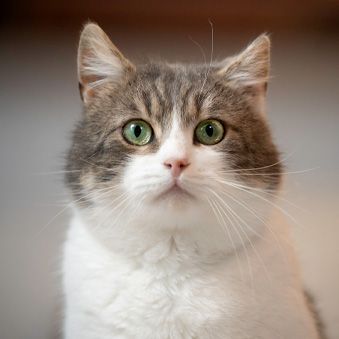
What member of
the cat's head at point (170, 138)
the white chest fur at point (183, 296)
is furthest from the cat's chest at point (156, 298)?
the cat's head at point (170, 138)

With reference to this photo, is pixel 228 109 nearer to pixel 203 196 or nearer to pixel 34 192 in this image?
pixel 203 196

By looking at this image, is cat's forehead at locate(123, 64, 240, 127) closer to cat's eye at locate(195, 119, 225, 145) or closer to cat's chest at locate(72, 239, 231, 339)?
cat's eye at locate(195, 119, 225, 145)

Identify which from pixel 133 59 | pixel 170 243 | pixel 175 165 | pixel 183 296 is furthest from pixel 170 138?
pixel 133 59

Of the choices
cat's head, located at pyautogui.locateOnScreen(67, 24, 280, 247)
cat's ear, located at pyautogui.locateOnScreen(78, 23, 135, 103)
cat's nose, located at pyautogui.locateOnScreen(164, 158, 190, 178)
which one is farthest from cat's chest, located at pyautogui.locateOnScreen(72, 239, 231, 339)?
cat's ear, located at pyautogui.locateOnScreen(78, 23, 135, 103)

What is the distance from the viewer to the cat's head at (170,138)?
112 centimetres

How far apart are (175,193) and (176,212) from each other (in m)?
0.06

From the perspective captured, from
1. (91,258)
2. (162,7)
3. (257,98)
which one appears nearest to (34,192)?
(91,258)

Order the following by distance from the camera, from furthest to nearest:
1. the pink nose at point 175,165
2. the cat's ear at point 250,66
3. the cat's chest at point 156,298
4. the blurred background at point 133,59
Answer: the blurred background at point 133,59
the cat's ear at point 250,66
the cat's chest at point 156,298
the pink nose at point 175,165

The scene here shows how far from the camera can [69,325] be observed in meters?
1.29

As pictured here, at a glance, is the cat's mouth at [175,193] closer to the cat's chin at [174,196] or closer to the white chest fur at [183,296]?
the cat's chin at [174,196]

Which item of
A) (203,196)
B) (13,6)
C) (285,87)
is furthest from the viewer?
(285,87)

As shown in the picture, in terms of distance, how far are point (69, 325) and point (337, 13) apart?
1408 mm

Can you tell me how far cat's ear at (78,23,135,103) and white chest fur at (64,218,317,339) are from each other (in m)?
0.41

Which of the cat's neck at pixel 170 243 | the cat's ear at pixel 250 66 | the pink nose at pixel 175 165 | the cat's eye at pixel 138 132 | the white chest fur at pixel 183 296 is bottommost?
the white chest fur at pixel 183 296
